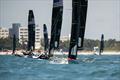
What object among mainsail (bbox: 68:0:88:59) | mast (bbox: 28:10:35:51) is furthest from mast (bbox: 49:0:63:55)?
mast (bbox: 28:10:35:51)

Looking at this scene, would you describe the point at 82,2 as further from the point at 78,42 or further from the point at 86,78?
the point at 86,78

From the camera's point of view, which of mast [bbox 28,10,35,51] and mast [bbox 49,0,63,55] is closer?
mast [bbox 49,0,63,55]

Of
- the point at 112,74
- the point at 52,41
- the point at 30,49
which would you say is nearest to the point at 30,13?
the point at 30,49

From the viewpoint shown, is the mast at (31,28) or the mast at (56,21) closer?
the mast at (56,21)

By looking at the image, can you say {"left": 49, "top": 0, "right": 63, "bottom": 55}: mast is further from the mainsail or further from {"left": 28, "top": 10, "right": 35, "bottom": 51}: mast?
{"left": 28, "top": 10, "right": 35, "bottom": 51}: mast

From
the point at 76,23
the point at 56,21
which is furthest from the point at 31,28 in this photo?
the point at 76,23

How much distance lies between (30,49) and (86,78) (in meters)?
61.9

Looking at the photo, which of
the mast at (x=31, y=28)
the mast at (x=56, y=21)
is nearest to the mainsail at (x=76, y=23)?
the mast at (x=56, y=21)

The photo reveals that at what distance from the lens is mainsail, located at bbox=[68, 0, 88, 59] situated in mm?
60031

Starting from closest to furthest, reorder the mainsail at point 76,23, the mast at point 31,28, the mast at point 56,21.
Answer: the mainsail at point 76,23 < the mast at point 56,21 < the mast at point 31,28

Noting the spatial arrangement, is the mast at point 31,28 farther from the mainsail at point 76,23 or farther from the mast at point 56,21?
the mainsail at point 76,23

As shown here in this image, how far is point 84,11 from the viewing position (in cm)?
6219

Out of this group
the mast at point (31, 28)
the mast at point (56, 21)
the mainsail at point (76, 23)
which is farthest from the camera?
the mast at point (31, 28)

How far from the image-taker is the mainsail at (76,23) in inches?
2363
